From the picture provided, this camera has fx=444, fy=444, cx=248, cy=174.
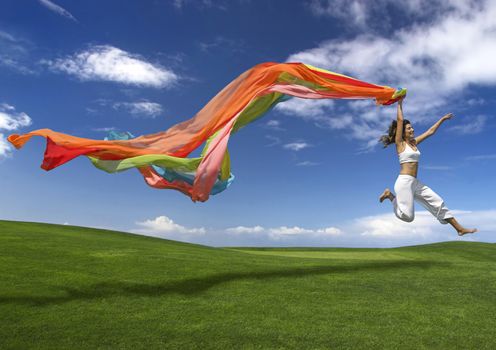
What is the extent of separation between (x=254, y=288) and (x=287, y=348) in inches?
118

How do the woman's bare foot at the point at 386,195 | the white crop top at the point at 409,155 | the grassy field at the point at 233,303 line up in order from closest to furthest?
the grassy field at the point at 233,303 < the white crop top at the point at 409,155 < the woman's bare foot at the point at 386,195

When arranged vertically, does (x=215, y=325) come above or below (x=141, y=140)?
below

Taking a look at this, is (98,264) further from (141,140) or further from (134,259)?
(141,140)

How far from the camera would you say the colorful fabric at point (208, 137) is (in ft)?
32.0

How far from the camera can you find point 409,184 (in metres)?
11.0

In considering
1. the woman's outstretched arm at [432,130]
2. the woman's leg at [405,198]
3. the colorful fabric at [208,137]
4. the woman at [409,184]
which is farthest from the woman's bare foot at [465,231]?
the colorful fabric at [208,137]

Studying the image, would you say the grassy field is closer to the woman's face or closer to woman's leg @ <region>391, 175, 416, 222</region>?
woman's leg @ <region>391, 175, 416, 222</region>

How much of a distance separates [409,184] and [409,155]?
729 millimetres

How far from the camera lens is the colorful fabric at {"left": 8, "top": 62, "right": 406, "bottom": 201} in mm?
9762

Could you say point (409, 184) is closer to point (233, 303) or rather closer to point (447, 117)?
point (447, 117)

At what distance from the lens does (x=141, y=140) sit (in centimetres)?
1069

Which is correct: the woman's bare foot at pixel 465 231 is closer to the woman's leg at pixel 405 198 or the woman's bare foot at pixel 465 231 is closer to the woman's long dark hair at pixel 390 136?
the woman's leg at pixel 405 198

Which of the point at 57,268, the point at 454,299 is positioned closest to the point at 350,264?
the point at 454,299

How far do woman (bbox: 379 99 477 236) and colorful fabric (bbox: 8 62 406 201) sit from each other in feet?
2.80
